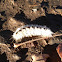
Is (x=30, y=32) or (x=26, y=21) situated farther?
(x=26, y=21)

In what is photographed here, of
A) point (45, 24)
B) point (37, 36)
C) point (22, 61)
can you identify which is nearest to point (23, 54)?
point (22, 61)

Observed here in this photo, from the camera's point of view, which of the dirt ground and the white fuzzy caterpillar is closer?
the dirt ground

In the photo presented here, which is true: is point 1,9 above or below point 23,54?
above

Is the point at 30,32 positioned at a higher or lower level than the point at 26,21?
lower

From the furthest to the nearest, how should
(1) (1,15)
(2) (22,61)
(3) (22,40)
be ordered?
1. (1) (1,15)
2. (3) (22,40)
3. (2) (22,61)

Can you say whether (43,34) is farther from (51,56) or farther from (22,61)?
(22,61)
